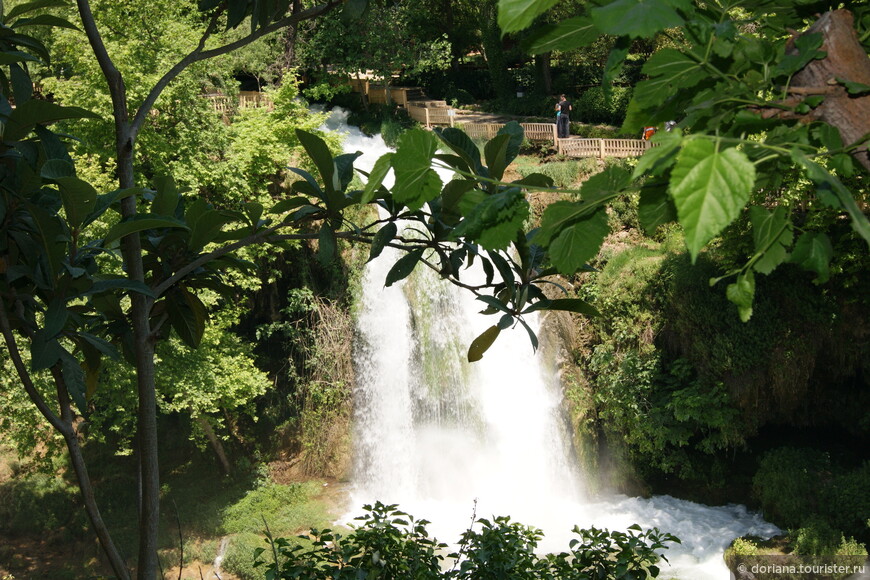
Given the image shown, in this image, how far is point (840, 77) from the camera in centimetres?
109

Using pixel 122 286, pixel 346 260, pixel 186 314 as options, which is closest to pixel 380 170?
pixel 122 286

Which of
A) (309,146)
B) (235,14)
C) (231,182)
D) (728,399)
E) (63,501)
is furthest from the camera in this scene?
(63,501)

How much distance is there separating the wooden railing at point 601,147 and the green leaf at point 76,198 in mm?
12383

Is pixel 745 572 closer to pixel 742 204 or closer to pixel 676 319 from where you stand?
pixel 676 319

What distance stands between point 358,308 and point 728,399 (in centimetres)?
564

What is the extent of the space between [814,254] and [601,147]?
1322 centimetres

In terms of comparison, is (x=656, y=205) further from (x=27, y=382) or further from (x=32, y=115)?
(x=27, y=382)

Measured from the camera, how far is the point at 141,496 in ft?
7.38

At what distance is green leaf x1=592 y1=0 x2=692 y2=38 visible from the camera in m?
0.85

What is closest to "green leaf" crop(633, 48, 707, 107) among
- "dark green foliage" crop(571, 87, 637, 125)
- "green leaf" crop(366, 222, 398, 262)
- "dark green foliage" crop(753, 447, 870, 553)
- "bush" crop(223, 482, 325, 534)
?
"green leaf" crop(366, 222, 398, 262)

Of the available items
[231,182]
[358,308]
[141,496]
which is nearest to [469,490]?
[358,308]

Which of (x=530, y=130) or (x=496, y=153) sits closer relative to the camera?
(x=496, y=153)

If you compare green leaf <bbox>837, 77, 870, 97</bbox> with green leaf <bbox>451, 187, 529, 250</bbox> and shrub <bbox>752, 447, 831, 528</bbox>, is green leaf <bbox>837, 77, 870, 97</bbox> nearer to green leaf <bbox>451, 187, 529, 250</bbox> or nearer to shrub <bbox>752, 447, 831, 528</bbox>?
green leaf <bbox>451, 187, 529, 250</bbox>

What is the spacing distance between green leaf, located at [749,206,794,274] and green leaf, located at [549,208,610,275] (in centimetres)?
20
